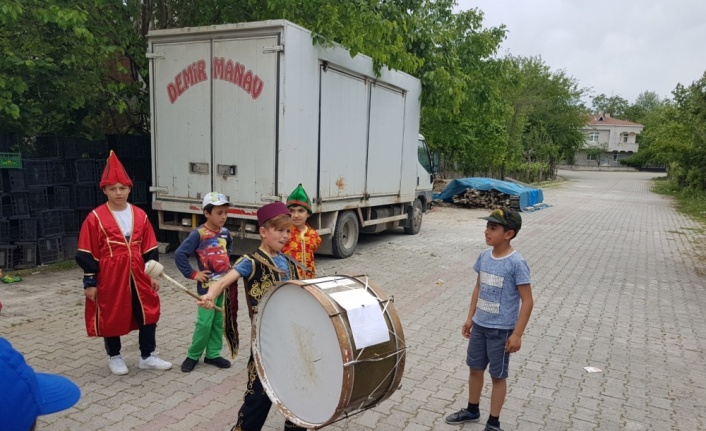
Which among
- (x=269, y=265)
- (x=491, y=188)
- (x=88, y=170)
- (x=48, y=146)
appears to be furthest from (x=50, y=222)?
(x=491, y=188)

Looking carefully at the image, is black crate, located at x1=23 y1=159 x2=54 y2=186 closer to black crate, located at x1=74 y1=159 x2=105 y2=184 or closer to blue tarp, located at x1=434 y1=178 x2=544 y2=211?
black crate, located at x1=74 y1=159 x2=105 y2=184

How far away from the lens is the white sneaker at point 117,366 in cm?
430

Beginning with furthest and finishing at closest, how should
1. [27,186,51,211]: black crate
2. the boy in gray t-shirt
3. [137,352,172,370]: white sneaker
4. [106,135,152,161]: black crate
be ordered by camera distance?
[106,135,152,161]: black crate < [27,186,51,211]: black crate < [137,352,172,370]: white sneaker < the boy in gray t-shirt

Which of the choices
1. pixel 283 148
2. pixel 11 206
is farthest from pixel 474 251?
pixel 11 206

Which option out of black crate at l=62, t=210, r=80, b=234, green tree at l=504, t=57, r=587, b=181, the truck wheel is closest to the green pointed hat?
black crate at l=62, t=210, r=80, b=234

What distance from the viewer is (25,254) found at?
7.76m

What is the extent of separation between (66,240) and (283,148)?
12.9ft

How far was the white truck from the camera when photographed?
296 inches

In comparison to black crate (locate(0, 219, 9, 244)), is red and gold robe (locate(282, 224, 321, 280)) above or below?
above

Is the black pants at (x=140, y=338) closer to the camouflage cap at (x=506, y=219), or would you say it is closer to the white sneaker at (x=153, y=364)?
the white sneaker at (x=153, y=364)

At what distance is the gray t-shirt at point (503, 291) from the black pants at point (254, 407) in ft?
4.61

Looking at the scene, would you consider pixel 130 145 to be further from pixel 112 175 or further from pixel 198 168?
pixel 112 175

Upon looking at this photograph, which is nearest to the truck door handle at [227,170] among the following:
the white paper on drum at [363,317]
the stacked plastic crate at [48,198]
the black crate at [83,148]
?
the stacked plastic crate at [48,198]

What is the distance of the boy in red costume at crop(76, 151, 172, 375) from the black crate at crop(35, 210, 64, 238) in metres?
4.66
